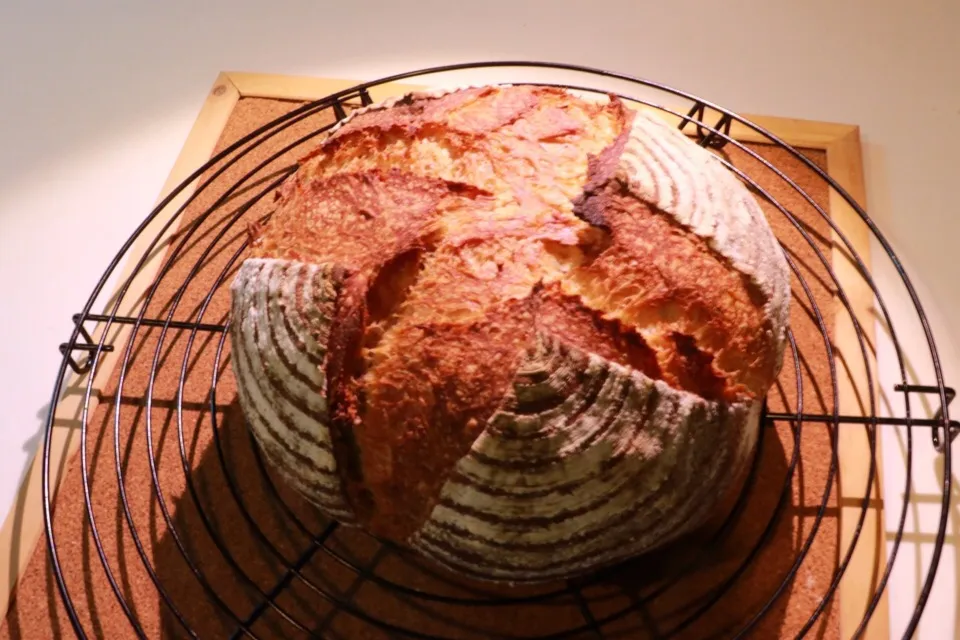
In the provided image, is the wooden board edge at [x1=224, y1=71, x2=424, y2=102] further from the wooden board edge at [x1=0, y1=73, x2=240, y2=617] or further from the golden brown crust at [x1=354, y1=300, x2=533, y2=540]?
the golden brown crust at [x1=354, y1=300, x2=533, y2=540]

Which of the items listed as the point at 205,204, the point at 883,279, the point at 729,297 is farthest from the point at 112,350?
the point at 883,279

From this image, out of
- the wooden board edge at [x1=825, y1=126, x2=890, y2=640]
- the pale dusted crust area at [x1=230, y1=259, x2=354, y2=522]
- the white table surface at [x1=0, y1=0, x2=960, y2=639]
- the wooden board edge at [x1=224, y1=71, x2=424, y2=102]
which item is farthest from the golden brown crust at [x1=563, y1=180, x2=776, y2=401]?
the wooden board edge at [x1=224, y1=71, x2=424, y2=102]

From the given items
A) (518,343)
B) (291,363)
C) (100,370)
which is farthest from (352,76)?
(518,343)

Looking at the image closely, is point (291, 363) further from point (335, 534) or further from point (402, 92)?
point (402, 92)

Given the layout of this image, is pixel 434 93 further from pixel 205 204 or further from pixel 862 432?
pixel 862 432

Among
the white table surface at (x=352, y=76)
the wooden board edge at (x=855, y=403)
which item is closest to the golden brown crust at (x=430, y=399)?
the wooden board edge at (x=855, y=403)

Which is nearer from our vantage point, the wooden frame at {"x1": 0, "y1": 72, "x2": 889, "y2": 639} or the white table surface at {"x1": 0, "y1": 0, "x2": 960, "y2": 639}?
the wooden frame at {"x1": 0, "y1": 72, "x2": 889, "y2": 639}
